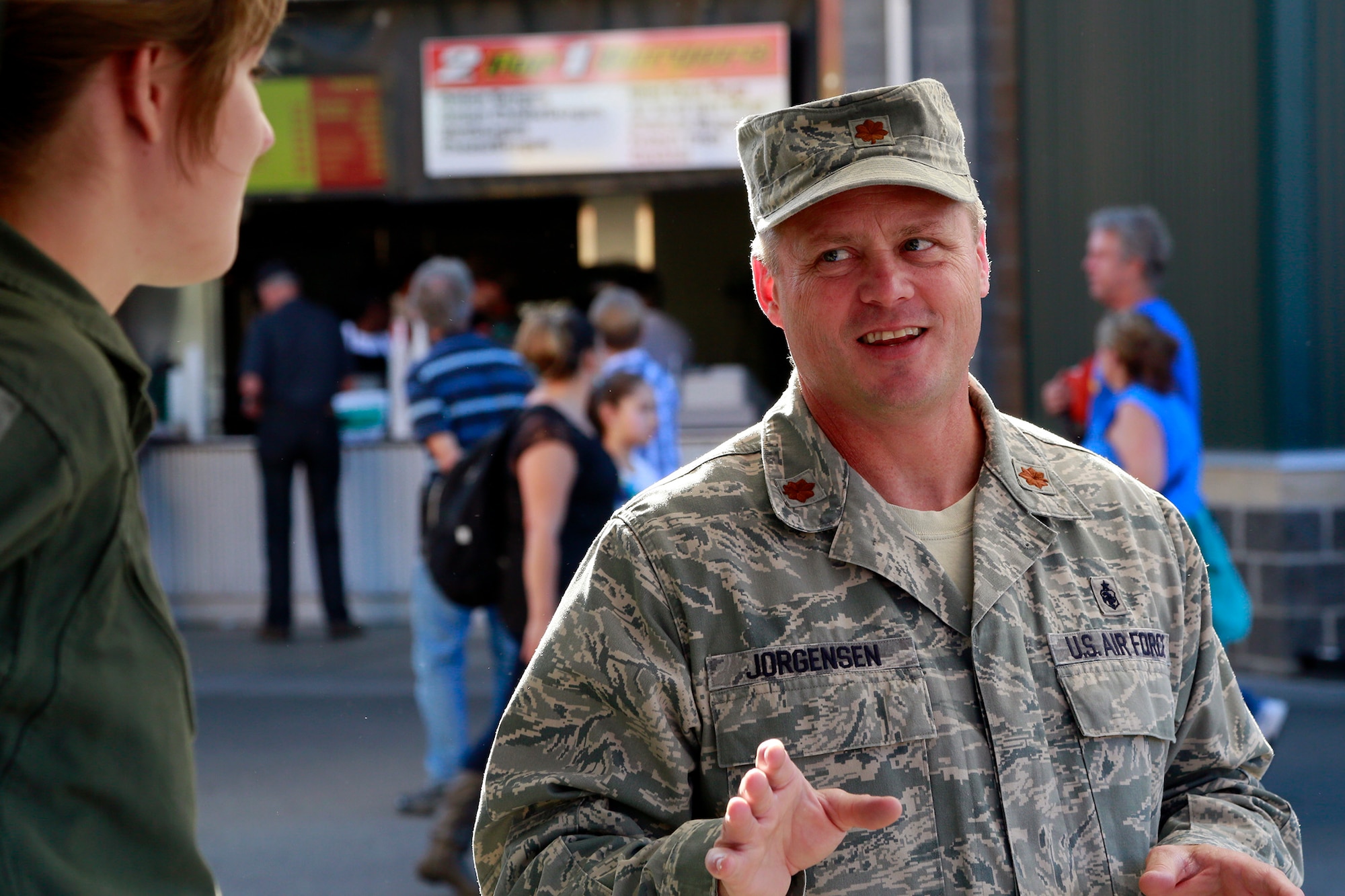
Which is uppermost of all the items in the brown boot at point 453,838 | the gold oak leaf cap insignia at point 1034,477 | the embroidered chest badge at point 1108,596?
the gold oak leaf cap insignia at point 1034,477

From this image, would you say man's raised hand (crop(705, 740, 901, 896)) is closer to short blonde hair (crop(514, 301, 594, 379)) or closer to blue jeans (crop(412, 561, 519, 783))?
short blonde hair (crop(514, 301, 594, 379))

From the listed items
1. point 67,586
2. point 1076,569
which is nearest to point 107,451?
point 67,586

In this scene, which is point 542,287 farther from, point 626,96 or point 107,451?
point 107,451

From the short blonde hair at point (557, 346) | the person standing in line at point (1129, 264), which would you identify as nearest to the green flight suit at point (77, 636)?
the short blonde hair at point (557, 346)

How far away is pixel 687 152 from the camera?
340 inches

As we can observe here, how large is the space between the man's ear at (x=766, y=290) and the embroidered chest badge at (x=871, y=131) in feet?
0.71

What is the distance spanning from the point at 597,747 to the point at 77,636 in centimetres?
69

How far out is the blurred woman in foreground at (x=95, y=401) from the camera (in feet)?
3.22

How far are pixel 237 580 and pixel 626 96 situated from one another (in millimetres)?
3962

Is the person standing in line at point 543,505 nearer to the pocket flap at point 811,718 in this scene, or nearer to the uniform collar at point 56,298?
the pocket flap at point 811,718

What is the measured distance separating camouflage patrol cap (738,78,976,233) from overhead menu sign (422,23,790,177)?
678 cm

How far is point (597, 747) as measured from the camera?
1.57 metres

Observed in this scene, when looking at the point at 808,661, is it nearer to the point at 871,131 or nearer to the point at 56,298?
the point at 871,131

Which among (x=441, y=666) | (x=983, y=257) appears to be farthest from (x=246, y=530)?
(x=983, y=257)
